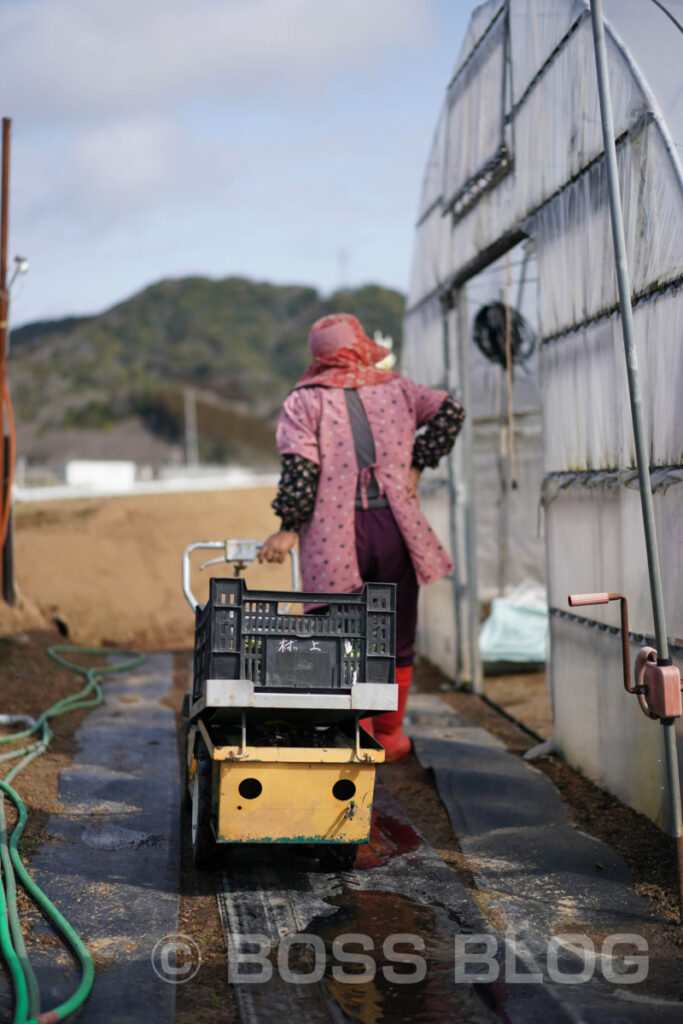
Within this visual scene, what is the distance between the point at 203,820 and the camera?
3934 mm

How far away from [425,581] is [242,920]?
2013mm

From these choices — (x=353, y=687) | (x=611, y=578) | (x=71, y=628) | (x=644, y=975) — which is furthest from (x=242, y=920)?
(x=71, y=628)

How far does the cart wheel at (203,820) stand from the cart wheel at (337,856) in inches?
16.7

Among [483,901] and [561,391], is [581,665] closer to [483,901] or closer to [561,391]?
[561,391]

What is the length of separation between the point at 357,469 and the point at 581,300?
4.58ft

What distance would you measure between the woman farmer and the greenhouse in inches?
29.6

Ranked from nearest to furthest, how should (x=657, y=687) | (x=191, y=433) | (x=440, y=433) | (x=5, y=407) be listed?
(x=657, y=687), (x=440, y=433), (x=5, y=407), (x=191, y=433)

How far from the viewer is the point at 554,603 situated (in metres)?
5.95

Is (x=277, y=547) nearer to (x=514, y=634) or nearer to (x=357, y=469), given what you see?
(x=357, y=469)

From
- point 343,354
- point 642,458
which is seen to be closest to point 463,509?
point 343,354

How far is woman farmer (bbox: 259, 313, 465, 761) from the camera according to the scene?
4.99m

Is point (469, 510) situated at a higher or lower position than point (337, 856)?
higher

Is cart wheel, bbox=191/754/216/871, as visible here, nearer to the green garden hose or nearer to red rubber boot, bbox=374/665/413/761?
the green garden hose

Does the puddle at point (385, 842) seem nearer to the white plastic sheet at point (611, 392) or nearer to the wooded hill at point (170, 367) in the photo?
the white plastic sheet at point (611, 392)
